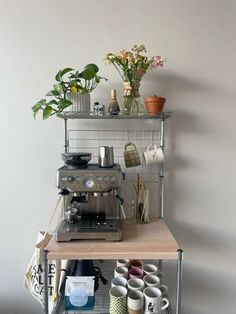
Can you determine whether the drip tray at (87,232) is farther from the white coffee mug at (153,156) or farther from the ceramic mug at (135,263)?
the white coffee mug at (153,156)

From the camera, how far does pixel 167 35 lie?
1.55 metres

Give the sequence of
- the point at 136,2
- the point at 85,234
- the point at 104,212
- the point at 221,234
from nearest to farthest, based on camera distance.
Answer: the point at 85,234
the point at 104,212
the point at 136,2
the point at 221,234

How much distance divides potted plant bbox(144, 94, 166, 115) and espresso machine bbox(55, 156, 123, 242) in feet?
1.16

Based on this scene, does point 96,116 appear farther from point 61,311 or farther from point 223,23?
point 61,311

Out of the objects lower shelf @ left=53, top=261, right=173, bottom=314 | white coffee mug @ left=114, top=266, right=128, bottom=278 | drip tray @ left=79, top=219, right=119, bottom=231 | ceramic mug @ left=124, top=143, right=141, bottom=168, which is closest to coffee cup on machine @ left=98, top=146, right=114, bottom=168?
ceramic mug @ left=124, top=143, right=141, bottom=168

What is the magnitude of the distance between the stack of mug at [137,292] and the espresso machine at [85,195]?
0.22 metres

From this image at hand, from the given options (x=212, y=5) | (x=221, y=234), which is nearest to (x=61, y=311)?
(x=221, y=234)

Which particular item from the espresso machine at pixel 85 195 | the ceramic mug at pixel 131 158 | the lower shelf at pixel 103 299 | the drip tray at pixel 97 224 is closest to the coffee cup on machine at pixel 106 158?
the espresso machine at pixel 85 195

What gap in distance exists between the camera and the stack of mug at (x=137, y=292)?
118 centimetres

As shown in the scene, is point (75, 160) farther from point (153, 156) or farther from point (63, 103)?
point (153, 156)

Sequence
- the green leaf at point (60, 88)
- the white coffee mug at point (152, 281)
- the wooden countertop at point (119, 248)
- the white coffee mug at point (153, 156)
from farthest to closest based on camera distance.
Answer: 1. the white coffee mug at point (153, 156)
2. the green leaf at point (60, 88)
3. the white coffee mug at point (152, 281)
4. the wooden countertop at point (119, 248)

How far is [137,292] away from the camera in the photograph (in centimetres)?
122

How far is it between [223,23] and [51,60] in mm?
976

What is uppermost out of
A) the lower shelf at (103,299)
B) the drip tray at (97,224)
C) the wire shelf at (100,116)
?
the wire shelf at (100,116)
